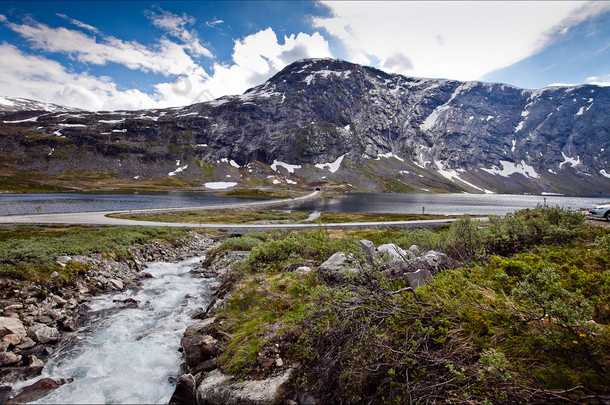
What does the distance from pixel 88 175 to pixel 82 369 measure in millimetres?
219681

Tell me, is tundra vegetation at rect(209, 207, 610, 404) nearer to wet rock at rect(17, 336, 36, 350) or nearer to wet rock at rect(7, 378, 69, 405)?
wet rock at rect(7, 378, 69, 405)

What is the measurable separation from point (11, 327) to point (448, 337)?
50.1 ft

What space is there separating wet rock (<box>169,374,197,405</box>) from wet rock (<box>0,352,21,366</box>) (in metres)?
6.58

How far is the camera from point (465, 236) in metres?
11.5

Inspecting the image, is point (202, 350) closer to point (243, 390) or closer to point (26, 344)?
point (243, 390)

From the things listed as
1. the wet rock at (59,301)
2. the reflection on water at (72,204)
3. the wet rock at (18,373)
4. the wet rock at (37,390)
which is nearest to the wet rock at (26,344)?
the wet rock at (18,373)

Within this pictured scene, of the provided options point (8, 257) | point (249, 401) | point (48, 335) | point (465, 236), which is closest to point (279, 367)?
point (249, 401)

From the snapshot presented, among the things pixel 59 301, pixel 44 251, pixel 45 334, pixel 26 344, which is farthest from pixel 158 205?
pixel 26 344

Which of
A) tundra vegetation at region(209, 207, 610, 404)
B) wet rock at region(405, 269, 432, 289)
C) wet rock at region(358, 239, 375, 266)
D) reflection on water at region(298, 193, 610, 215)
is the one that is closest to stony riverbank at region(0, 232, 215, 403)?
tundra vegetation at region(209, 207, 610, 404)

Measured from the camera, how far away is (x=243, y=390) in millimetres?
5699

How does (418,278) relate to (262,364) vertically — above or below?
above

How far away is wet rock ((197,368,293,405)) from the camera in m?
5.36

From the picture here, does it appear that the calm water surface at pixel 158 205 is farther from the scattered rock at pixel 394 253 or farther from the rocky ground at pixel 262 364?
the rocky ground at pixel 262 364

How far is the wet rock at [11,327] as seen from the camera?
9.67m
